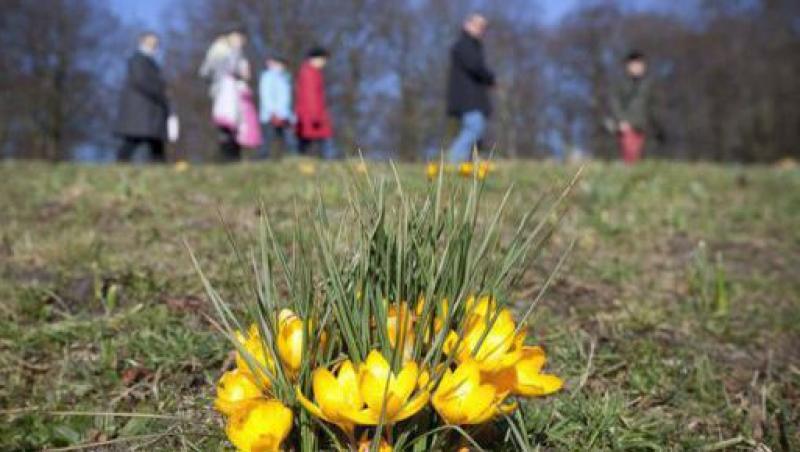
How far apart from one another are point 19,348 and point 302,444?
4.23 ft

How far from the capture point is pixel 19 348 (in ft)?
6.89

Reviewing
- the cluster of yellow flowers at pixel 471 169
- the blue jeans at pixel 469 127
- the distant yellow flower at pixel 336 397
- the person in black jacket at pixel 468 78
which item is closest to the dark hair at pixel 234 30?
the person in black jacket at pixel 468 78

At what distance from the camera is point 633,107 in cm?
1048

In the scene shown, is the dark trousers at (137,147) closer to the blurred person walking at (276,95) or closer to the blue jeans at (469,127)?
the blurred person walking at (276,95)

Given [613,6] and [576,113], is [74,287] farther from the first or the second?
[613,6]

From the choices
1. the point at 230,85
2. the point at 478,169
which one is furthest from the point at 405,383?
the point at 230,85

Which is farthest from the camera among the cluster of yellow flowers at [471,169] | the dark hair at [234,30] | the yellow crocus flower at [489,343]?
the dark hair at [234,30]

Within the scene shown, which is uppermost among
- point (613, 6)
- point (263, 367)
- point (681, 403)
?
point (613, 6)

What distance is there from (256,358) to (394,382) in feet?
0.98

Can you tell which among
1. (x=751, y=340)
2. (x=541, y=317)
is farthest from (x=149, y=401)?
(x=751, y=340)

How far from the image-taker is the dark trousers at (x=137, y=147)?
9.00 metres

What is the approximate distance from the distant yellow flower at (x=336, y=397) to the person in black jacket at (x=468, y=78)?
7.07 m

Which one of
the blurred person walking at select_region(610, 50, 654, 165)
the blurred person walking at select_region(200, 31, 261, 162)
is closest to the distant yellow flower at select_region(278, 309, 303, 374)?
the blurred person walking at select_region(200, 31, 261, 162)

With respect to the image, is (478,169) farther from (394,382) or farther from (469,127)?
(469,127)
